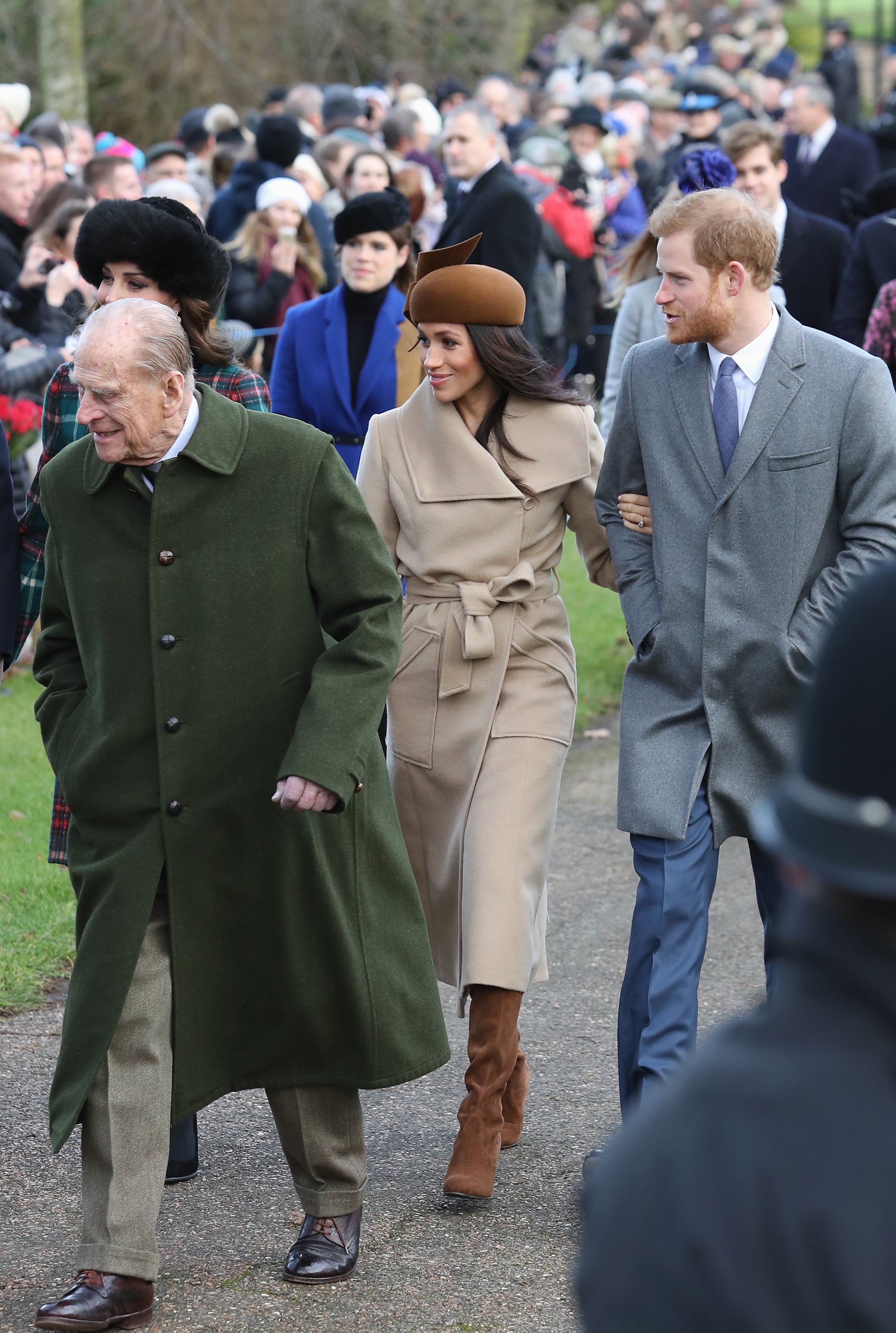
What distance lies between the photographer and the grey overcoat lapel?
3.94 meters

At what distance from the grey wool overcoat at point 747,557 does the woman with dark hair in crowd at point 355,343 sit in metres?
2.17

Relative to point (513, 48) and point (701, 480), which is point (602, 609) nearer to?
point (701, 480)

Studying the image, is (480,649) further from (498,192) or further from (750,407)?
(498,192)

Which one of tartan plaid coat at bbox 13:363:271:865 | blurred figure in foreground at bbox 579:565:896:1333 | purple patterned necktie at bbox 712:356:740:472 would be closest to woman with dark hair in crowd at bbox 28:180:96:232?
tartan plaid coat at bbox 13:363:271:865

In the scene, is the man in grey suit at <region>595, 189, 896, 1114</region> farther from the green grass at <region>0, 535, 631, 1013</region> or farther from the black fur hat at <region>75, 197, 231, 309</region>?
the green grass at <region>0, 535, 631, 1013</region>

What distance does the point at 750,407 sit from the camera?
3998mm

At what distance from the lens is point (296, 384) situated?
20.4 feet

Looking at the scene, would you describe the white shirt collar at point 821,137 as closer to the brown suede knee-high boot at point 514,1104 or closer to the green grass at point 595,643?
the green grass at point 595,643

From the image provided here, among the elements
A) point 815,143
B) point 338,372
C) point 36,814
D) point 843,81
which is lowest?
point 843,81

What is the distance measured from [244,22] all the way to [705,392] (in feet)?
81.0

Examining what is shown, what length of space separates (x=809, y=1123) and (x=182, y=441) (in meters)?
2.71

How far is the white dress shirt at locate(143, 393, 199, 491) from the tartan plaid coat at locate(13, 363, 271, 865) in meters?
0.58

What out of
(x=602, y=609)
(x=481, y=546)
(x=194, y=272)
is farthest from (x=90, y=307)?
(x=602, y=609)

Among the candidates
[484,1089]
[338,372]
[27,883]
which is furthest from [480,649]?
[27,883]
